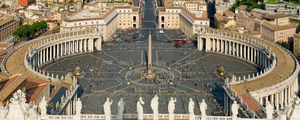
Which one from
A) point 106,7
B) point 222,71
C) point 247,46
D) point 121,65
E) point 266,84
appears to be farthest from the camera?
point 106,7

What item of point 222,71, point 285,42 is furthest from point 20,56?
point 285,42

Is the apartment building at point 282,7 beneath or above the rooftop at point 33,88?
above

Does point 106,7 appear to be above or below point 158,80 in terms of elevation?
above

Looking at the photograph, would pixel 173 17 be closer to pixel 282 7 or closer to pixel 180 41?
pixel 180 41

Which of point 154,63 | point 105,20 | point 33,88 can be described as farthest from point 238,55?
point 33,88

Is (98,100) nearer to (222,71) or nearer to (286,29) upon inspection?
(222,71)

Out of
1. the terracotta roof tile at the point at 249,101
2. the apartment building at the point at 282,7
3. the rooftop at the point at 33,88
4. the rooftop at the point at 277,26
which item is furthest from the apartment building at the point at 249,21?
the rooftop at the point at 33,88

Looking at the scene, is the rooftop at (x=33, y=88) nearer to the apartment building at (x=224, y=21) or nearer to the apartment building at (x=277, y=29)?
the apartment building at (x=277, y=29)

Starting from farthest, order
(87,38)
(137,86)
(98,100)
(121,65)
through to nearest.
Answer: (87,38) < (121,65) < (137,86) < (98,100)
